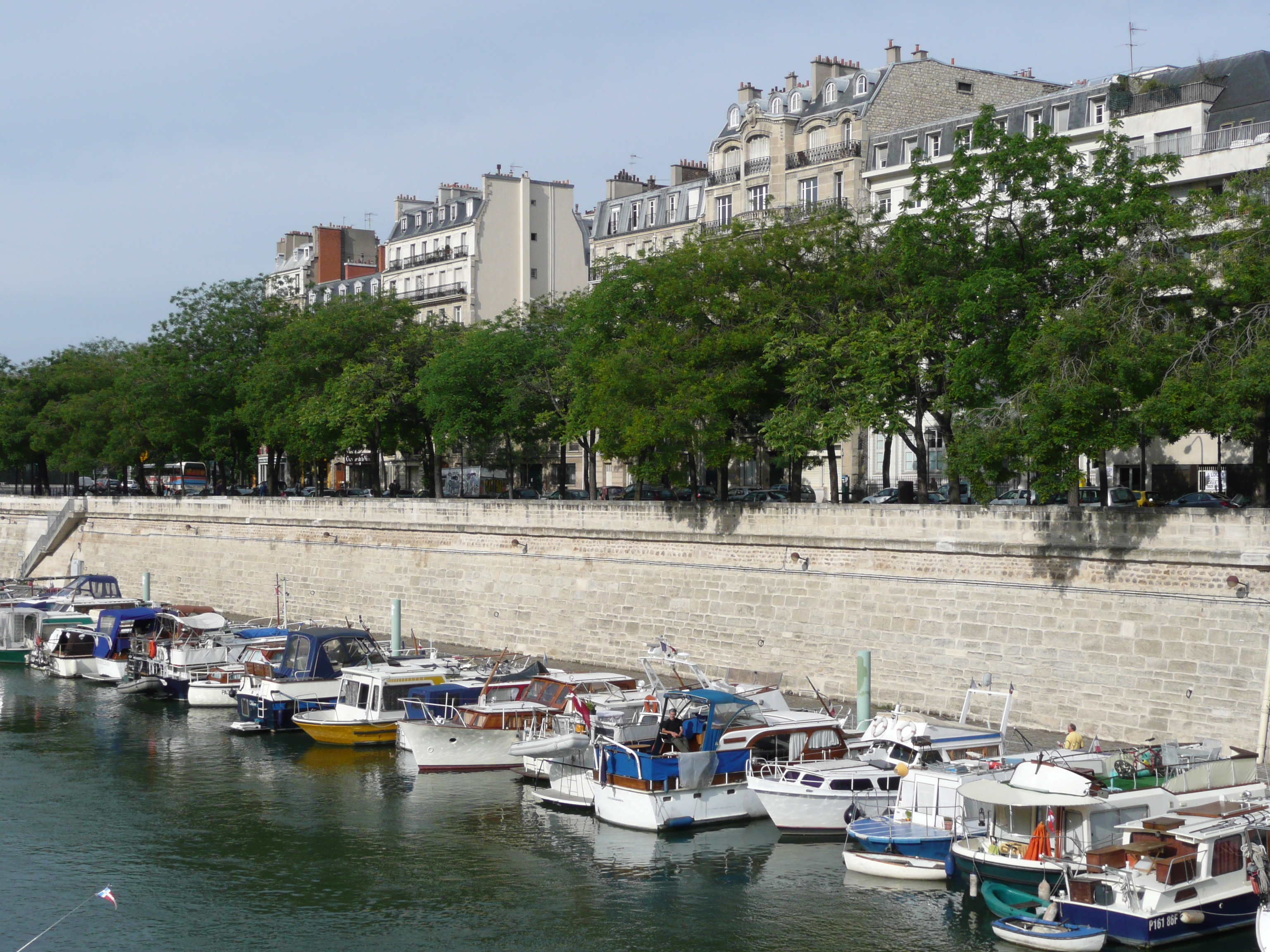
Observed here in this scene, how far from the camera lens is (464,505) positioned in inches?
1941

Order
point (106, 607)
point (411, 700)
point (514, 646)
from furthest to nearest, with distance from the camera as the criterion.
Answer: point (106, 607) < point (514, 646) < point (411, 700)

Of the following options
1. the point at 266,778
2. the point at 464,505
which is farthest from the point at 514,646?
the point at 266,778

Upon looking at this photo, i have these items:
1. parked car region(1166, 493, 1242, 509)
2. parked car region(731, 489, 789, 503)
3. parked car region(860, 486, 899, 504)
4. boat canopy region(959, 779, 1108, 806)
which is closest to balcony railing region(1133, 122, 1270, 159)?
parked car region(1166, 493, 1242, 509)

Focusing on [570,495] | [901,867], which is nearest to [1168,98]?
[570,495]

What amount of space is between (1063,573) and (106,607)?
3768cm

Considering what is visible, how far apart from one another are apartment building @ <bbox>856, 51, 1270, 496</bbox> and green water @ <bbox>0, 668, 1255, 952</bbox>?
20309 mm

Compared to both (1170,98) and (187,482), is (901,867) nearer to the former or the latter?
(1170,98)

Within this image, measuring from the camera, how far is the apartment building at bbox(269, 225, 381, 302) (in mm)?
101625

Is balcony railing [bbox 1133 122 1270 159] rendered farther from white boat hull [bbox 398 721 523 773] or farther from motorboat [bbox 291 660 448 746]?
motorboat [bbox 291 660 448 746]

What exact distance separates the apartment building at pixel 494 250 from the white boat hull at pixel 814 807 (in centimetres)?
5772

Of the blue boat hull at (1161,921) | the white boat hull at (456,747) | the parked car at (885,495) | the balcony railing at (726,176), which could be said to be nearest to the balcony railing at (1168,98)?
the parked car at (885,495)

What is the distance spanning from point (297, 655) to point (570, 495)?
27843 mm

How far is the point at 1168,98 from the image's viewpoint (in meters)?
49.8

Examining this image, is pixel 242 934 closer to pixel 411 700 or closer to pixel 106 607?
pixel 411 700
